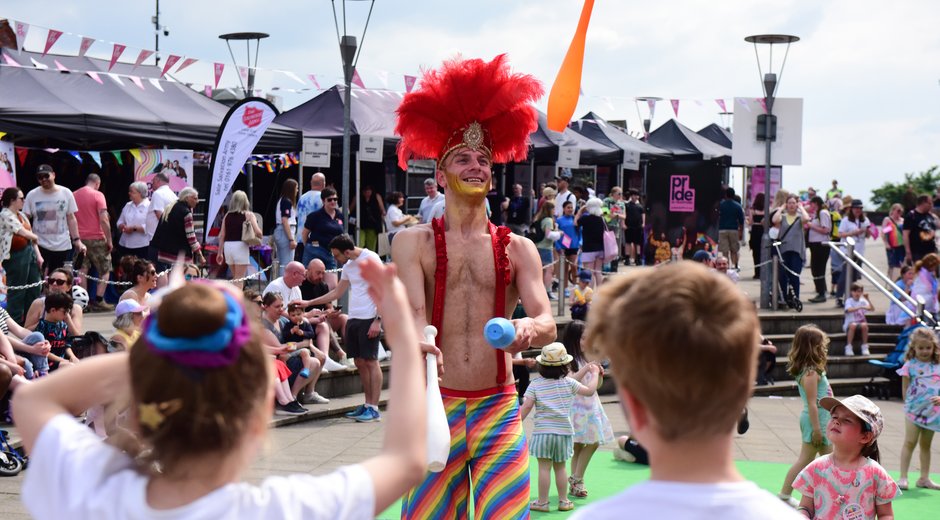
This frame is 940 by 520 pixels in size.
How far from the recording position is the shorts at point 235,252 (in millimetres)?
12227

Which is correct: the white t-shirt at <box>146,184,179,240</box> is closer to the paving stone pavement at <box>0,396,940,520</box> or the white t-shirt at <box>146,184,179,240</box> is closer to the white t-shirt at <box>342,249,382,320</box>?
the white t-shirt at <box>342,249,382,320</box>

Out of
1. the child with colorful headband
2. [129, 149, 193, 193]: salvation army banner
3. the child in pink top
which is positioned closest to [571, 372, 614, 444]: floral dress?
the child in pink top

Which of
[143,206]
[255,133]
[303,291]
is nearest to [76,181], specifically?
[143,206]

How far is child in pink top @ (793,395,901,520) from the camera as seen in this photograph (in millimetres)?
5031

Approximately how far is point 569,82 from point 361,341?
5549mm

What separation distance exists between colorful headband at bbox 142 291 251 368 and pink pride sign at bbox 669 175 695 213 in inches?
653

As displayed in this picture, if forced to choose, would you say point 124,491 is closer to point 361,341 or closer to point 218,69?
point 361,341

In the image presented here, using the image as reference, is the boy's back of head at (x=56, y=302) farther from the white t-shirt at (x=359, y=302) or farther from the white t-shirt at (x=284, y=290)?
the white t-shirt at (x=359, y=302)

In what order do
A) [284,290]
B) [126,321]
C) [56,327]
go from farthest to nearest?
[284,290], [56,327], [126,321]

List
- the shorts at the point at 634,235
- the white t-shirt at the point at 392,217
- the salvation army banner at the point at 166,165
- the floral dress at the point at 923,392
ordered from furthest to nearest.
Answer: the shorts at the point at 634,235 < the white t-shirt at the point at 392,217 < the salvation army banner at the point at 166,165 < the floral dress at the point at 923,392

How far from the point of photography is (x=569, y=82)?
5020mm

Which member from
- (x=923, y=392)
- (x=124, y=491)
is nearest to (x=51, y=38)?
(x=923, y=392)

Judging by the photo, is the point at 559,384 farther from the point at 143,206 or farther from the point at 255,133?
the point at 143,206

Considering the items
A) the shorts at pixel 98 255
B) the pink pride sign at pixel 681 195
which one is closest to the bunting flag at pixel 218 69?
the shorts at pixel 98 255
